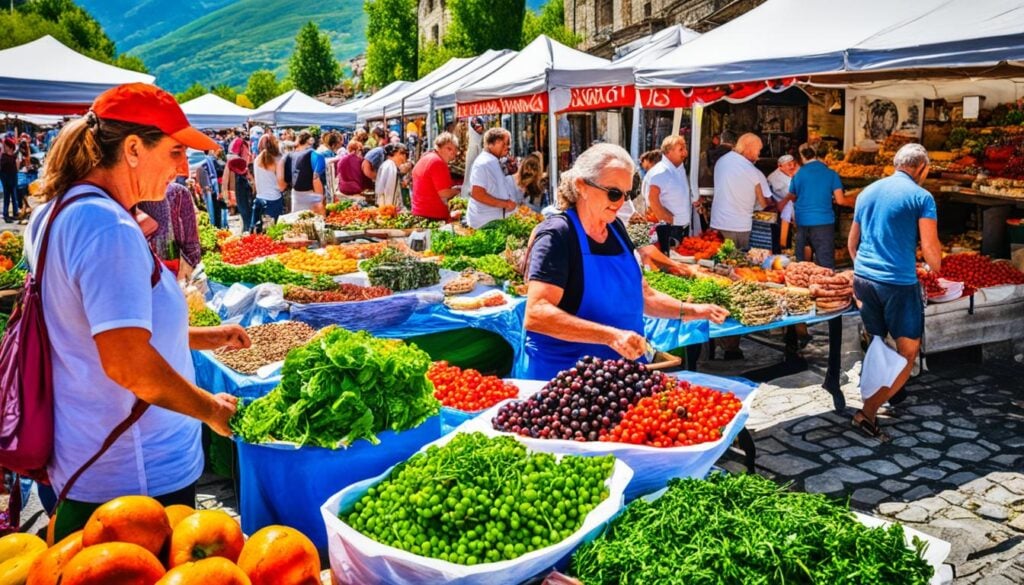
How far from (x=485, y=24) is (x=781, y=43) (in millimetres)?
31806

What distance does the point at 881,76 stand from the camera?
1009cm

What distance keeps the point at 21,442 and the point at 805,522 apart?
2.28m

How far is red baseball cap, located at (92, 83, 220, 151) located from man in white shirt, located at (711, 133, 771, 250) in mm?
7575

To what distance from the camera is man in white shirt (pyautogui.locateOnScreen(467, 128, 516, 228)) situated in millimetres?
9258

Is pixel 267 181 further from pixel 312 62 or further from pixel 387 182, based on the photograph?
pixel 312 62

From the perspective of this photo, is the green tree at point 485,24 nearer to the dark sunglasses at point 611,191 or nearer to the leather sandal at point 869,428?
the leather sandal at point 869,428

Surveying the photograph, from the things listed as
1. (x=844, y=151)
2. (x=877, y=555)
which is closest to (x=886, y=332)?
(x=877, y=555)

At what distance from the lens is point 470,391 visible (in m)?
4.22

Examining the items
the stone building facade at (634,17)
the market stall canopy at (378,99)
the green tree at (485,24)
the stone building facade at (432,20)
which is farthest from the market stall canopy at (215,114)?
the stone building facade at (432,20)

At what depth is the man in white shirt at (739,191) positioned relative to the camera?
8906 millimetres

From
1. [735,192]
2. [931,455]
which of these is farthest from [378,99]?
[931,455]

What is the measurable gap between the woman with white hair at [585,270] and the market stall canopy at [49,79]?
758cm

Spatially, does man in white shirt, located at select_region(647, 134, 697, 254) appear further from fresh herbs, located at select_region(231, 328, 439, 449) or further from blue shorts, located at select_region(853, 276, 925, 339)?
fresh herbs, located at select_region(231, 328, 439, 449)

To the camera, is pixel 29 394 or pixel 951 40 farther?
pixel 951 40
